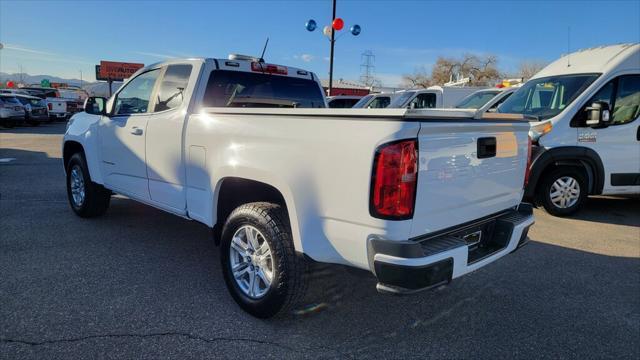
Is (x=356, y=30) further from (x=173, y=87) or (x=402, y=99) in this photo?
(x=173, y=87)

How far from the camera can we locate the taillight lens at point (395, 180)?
2355mm

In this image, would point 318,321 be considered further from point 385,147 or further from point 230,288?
point 385,147

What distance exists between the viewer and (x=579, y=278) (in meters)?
4.17

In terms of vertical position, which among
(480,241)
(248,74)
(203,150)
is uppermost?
(248,74)

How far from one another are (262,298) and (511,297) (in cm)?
211

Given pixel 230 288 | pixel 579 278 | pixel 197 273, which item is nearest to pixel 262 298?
pixel 230 288

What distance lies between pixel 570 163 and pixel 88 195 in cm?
644

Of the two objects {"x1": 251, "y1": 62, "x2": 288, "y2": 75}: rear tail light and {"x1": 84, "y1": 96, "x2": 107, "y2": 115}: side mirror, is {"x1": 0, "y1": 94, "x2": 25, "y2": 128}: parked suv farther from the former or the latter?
{"x1": 251, "y1": 62, "x2": 288, "y2": 75}: rear tail light

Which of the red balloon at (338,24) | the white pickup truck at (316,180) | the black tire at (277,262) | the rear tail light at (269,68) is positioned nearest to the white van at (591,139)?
the white pickup truck at (316,180)

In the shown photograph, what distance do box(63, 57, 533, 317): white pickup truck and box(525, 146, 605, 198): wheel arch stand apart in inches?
119

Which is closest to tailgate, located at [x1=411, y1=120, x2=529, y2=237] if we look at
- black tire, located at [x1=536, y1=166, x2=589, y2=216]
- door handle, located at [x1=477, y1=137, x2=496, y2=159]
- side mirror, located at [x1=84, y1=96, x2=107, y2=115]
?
door handle, located at [x1=477, y1=137, x2=496, y2=159]

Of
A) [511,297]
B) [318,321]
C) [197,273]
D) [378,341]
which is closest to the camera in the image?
[378,341]

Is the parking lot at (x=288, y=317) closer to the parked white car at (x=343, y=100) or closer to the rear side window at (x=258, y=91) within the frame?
the rear side window at (x=258, y=91)

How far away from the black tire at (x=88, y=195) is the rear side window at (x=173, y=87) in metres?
1.76
